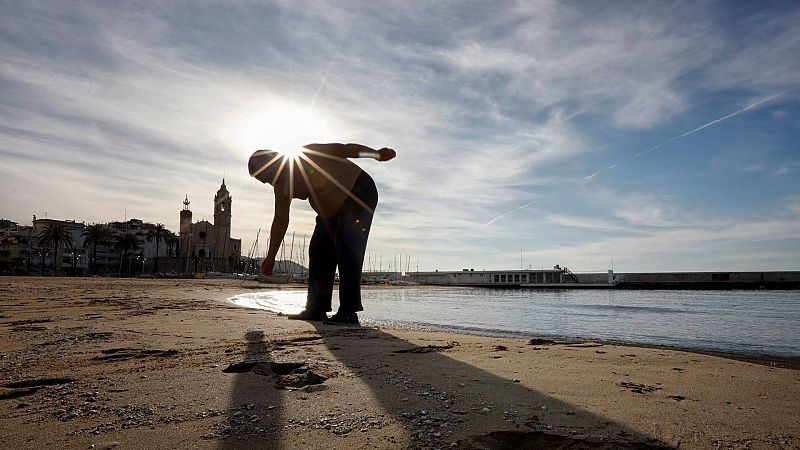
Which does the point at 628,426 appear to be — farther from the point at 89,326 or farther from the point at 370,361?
the point at 89,326

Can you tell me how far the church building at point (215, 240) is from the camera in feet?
293

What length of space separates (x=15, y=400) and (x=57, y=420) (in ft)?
2.23

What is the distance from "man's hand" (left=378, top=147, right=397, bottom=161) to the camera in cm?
834

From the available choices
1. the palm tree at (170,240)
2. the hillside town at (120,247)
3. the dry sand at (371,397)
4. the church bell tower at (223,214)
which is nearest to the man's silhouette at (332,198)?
the dry sand at (371,397)

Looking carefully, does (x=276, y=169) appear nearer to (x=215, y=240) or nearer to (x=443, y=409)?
(x=443, y=409)

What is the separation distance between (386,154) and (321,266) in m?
2.53

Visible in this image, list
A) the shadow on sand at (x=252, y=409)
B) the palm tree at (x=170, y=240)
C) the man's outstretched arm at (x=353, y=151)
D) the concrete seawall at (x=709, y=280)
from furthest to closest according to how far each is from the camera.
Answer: the concrete seawall at (x=709, y=280), the palm tree at (x=170, y=240), the man's outstretched arm at (x=353, y=151), the shadow on sand at (x=252, y=409)

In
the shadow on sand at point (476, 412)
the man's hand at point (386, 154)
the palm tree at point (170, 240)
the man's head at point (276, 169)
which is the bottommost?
the shadow on sand at point (476, 412)

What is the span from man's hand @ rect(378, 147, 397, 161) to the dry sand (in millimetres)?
4081

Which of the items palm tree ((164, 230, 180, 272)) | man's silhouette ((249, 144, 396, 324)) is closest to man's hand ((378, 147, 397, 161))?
man's silhouette ((249, 144, 396, 324))

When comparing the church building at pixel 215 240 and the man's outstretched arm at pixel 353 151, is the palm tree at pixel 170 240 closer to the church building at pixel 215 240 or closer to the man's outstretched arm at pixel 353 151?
the church building at pixel 215 240

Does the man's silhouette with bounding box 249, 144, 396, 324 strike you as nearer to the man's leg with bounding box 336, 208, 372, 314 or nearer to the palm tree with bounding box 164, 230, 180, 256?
the man's leg with bounding box 336, 208, 372, 314

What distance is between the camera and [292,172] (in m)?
7.97

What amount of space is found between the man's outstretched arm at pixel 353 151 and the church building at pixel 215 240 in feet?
284
